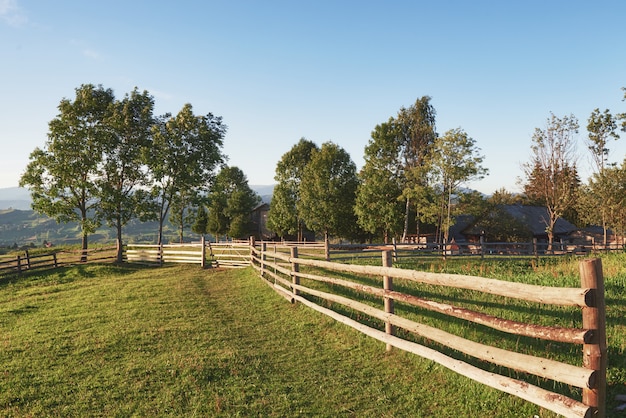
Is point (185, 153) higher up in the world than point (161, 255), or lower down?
higher up

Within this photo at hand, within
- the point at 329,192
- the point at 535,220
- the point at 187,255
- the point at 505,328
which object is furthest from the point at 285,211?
the point at 505,328

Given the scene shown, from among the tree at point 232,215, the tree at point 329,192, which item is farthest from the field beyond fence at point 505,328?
the tree at point 232,215

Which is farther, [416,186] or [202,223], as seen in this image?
[202,223]

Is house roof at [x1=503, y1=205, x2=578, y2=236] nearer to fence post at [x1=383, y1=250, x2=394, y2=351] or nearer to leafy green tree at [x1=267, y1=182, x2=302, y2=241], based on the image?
leafy green tree at [x1=267, y1=182, x2=302, y2=241]

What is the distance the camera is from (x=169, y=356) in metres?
7.61

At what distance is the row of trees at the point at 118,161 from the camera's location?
89.4 ft

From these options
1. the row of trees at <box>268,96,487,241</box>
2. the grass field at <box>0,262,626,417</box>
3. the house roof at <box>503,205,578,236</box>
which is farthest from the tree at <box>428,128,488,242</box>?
the grass field at <box>0,262,626,417</box>

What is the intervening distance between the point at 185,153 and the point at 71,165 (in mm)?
8847

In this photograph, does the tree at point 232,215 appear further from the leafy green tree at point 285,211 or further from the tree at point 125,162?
the tree at point 125,162

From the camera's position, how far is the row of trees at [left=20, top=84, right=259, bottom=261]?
27.2 metres

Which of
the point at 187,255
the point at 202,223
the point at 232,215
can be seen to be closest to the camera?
the point at 187,255

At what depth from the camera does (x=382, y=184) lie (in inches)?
1647

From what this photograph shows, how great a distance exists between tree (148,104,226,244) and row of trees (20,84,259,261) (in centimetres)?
8

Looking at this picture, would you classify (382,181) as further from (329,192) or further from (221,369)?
(221,369)
